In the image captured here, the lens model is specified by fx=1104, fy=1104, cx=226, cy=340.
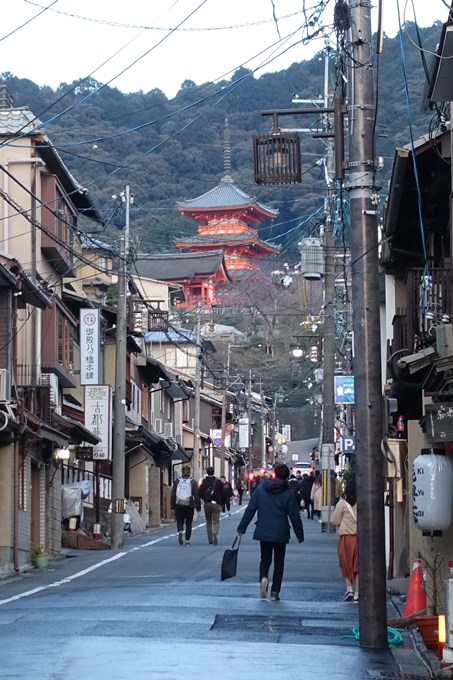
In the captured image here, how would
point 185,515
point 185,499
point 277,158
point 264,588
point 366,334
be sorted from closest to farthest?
point 366,334 < point 277,158 < point 264,588 < point 185,499 < point 185,515

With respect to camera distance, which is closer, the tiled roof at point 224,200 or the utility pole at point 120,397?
the utility pole at point 120,397

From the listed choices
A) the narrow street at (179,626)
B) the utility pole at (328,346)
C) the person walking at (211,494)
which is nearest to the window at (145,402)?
the utility pole at (328,346)

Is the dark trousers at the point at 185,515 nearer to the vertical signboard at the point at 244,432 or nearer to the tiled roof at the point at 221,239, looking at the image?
the vertical signboard at the point at 244,432

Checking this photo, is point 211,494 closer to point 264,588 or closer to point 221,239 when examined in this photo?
point 264,588

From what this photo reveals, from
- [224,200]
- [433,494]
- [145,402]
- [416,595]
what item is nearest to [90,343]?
[416,595]

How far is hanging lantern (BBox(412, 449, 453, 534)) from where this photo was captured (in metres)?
11.9

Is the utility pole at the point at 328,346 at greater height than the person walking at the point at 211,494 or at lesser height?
greater

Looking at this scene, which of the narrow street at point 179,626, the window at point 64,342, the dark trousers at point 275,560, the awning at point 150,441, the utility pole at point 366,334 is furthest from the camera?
the awning at point 150,441

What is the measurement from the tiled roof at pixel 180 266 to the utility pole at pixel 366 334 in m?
78.0

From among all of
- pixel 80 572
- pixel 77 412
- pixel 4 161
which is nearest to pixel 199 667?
pixel 80 572

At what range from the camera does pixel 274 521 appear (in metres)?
14.4

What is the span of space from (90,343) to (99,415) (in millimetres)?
2099

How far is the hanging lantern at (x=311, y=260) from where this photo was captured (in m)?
27.6

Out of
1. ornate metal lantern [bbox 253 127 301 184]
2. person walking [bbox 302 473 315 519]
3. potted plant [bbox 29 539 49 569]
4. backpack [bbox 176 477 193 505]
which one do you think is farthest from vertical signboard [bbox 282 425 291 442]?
ornate metal lantern [bbox 253 127 301 184]
